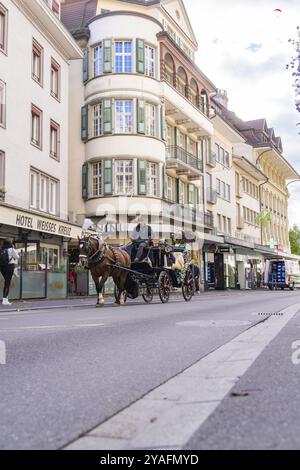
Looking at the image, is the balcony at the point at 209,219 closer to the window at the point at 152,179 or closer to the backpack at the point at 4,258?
the window at the point at 152,179

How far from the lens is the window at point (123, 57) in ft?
110

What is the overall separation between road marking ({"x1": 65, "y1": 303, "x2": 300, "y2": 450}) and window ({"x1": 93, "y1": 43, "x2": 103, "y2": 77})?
30402 millimetres

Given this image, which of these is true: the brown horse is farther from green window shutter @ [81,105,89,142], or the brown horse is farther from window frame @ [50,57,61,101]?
green window shutter @ [81,105,89,142]

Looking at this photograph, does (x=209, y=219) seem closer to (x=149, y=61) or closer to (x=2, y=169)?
(x=149, y=61)

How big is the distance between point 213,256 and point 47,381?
42160mm

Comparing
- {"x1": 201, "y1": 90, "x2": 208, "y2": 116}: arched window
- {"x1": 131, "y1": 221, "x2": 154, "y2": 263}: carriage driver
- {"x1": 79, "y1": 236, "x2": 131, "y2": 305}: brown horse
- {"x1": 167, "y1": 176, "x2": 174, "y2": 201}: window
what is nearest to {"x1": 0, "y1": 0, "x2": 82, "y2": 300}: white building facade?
{"x1": 79, "y1": 236, "x2": 131, "y2": 305}: brown horse

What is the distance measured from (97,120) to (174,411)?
1249 inches

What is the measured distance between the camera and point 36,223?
22219mm

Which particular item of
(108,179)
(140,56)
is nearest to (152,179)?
(108,179)

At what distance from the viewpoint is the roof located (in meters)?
35.7

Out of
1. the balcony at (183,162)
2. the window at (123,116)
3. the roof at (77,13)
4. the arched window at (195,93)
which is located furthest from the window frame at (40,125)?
the arched window at (195,93)

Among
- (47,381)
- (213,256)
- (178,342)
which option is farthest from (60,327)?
(213,256)

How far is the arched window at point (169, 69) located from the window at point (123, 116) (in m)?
4.57

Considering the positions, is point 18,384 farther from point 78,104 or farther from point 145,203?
point 78,104
